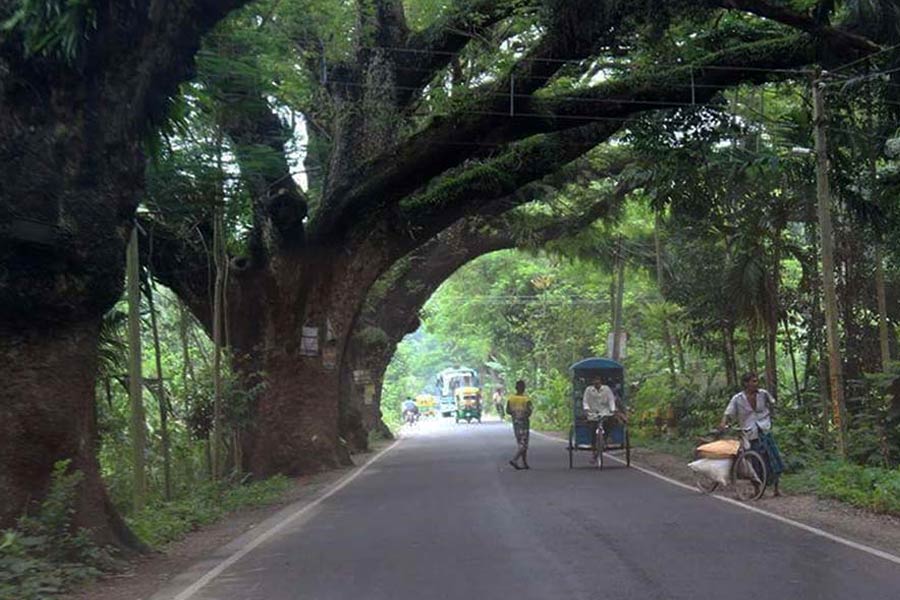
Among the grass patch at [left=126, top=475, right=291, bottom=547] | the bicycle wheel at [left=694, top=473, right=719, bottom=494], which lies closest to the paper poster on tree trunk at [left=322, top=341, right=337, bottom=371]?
the grass patch at [left=126, top=475, right=291, bottom=547]

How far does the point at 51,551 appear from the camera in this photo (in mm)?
8555

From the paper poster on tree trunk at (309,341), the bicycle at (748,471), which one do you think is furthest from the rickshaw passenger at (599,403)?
the paper poster on tree trunk at (309,341)

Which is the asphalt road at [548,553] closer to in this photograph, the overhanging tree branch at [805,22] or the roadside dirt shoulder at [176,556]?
the roadside dirt shoulder at [176,556]

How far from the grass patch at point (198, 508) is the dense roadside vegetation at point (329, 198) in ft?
0.31

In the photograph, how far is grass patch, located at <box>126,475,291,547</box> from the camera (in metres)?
11.4

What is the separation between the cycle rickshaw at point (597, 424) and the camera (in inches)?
754

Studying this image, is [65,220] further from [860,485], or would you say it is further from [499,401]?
[499,401]

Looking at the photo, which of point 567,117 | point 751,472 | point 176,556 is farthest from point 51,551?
point 567,117

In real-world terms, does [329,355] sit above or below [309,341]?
below

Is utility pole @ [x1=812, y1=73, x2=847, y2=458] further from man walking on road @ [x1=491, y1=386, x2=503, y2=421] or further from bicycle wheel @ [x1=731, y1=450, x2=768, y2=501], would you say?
man walking on road @ [x1=491, y1=386, x2=503, y2=421]

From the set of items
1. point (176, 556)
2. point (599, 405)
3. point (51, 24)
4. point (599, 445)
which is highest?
point (51, 24)

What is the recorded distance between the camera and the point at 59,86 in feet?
29.4

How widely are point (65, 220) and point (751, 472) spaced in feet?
29.8

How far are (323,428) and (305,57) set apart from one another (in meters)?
7.55
